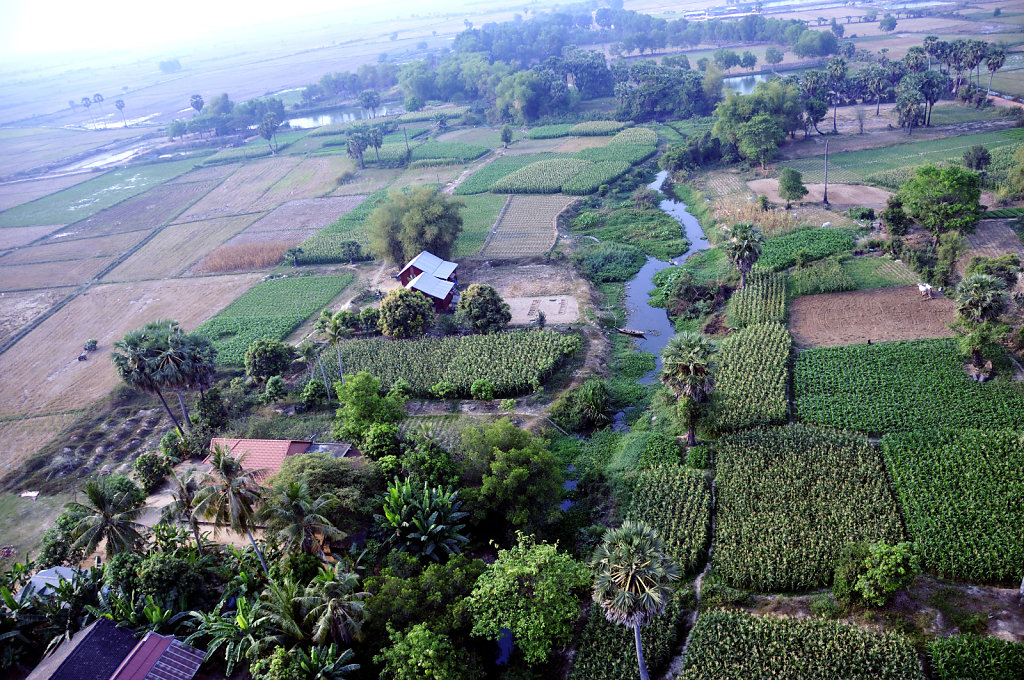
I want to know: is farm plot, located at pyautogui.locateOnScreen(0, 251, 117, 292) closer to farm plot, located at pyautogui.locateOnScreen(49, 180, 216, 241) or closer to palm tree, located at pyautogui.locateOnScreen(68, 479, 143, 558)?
farm plot, located at pyautogui.locateOnScreen(49, 180, 216, 241)

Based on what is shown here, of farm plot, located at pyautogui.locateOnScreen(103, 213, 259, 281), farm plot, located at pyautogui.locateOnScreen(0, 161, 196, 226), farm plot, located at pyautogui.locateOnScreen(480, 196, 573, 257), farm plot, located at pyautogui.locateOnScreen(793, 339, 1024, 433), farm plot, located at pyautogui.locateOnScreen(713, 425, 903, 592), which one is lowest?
farm plot, located at pyautogui.locateOnScreen(713, 425, 903, 592)

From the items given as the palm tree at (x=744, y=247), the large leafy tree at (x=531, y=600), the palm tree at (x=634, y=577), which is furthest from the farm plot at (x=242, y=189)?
the palm tree at (x=634, y=577)

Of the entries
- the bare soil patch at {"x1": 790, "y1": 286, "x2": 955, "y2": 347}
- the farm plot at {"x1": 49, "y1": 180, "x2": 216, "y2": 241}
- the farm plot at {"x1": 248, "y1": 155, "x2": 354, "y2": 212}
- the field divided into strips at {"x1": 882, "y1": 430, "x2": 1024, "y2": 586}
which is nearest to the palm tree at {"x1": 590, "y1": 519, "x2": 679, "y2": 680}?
the field divided into strips at {"x1": 882, "y1": 430, "x2": 1024, "y2": 586}

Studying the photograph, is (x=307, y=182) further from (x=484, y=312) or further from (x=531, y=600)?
(x=531, y=600)

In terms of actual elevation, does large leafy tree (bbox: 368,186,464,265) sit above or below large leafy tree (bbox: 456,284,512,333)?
above

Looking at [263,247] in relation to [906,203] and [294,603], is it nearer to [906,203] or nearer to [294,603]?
[294,603]

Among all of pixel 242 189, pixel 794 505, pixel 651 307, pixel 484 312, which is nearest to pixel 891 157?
pixel 651 307
